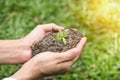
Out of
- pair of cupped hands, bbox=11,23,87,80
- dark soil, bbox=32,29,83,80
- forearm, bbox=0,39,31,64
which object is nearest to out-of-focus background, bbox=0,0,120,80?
forearm, bbox=0,39,31,64

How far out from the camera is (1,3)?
4.79 meters

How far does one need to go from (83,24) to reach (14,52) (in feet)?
4.78

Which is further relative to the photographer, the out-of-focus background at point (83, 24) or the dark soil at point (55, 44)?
the out-of-focus background at point (83, 24)

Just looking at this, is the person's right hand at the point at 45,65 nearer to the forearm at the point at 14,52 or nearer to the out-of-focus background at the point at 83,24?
the forearm at the point at 14,52

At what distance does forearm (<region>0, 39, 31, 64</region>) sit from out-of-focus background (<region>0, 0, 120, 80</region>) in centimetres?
68

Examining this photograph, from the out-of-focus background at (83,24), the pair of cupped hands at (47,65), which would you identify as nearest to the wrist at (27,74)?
the pair of cupped hands at (47,65)

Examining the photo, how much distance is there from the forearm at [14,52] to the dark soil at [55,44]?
0.15 meters

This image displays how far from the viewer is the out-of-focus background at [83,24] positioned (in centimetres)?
403

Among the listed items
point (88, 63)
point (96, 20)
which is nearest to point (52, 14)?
point (96, 20)

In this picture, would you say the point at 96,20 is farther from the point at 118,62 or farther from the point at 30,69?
the point at 30,69

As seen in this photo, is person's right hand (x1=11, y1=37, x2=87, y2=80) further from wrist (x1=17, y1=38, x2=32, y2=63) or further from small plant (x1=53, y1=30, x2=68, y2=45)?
wrist (x1=17, y1=38, x2=32, y2=63)

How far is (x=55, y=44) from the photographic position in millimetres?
3084

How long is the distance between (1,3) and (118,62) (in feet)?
5.55

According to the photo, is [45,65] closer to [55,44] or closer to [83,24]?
[55,44]
